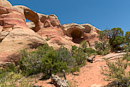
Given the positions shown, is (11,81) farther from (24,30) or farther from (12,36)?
(24,30)

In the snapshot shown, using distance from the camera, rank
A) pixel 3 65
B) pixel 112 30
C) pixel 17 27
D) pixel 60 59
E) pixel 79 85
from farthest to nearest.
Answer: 1. pixel 112 30
2. pixel 17 27
3. pixel 3 65
4. pixel 60 59
5. pixel 79 85

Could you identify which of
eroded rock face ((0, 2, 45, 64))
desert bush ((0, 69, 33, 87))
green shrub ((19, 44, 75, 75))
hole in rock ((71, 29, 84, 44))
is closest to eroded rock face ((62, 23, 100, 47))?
hole in rock ((71, 29, 84, 44))

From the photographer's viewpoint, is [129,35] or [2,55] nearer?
[2,55]

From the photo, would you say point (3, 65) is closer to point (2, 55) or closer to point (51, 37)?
point (2, 55)

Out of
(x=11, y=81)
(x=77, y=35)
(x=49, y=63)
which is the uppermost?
(x=77, y=35)

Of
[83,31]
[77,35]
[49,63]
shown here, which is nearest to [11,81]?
[49,63]

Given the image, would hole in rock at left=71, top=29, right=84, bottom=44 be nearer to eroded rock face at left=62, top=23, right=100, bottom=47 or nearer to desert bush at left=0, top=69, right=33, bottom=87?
eroded rock face at left=62, top=23, right=100, bottom=47

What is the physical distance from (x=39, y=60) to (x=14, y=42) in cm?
658

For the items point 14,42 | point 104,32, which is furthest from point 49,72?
point 104,32

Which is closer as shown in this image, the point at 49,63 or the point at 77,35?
the point at 49,63

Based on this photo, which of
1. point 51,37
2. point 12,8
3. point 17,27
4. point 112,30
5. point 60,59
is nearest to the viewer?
point 60,59

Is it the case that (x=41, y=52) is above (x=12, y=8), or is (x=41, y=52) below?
below

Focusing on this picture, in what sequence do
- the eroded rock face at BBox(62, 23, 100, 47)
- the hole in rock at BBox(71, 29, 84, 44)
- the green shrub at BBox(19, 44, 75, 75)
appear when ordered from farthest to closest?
the hole in rock at BBox(71, 29, 84, 44), the eroded rock face at BBox(62, 23, 100, 47), the green shrub at BBox(19, 44, 75, 75)

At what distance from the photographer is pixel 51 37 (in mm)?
26344
